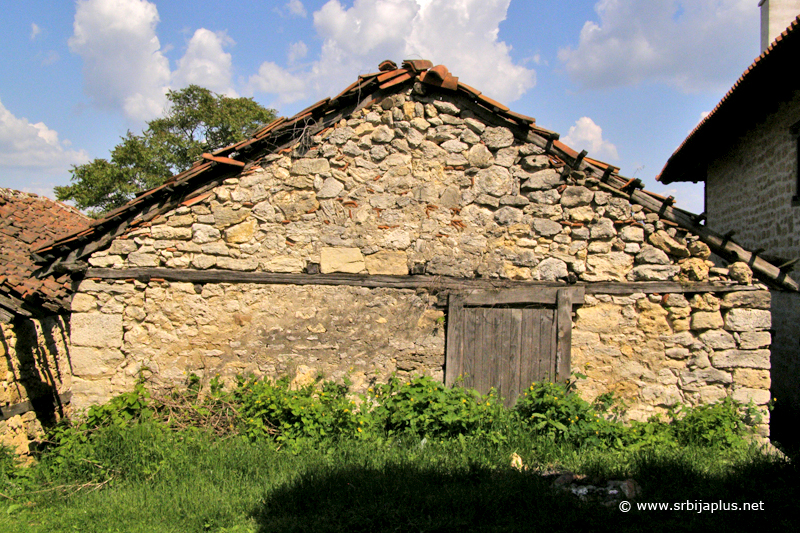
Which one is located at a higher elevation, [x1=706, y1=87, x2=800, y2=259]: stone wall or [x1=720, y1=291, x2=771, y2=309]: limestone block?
[x1=706, y1=87, x2=800, y2=259]: stone wall

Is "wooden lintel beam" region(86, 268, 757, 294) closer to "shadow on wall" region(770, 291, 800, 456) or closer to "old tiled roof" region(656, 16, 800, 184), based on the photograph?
"shadow on wall" region(770, 291, 800, 456)

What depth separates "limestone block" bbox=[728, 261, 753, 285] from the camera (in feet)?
17.6

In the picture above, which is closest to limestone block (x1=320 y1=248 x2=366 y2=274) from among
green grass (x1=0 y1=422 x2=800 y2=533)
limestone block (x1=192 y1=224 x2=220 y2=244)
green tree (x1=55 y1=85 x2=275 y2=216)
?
limestone block (x1=192 y1=224 x2=220 y2=244)

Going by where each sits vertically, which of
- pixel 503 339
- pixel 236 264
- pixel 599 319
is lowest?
pixel 503 339

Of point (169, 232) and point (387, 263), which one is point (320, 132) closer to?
point (387, 263)

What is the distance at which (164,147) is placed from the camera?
19.3 m

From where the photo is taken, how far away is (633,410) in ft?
18.2

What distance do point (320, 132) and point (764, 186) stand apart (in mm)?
7274

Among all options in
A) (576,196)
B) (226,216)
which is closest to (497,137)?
(576,196)

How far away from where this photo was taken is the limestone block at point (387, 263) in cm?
584

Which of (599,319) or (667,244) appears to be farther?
(599,319)

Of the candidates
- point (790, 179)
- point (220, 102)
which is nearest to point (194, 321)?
point (790, 179)

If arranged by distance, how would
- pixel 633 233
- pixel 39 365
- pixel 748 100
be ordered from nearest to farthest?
pixel 633 233, pixel 39 365, pixel 748 100

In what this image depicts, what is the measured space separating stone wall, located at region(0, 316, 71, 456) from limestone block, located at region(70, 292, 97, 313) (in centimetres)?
84
